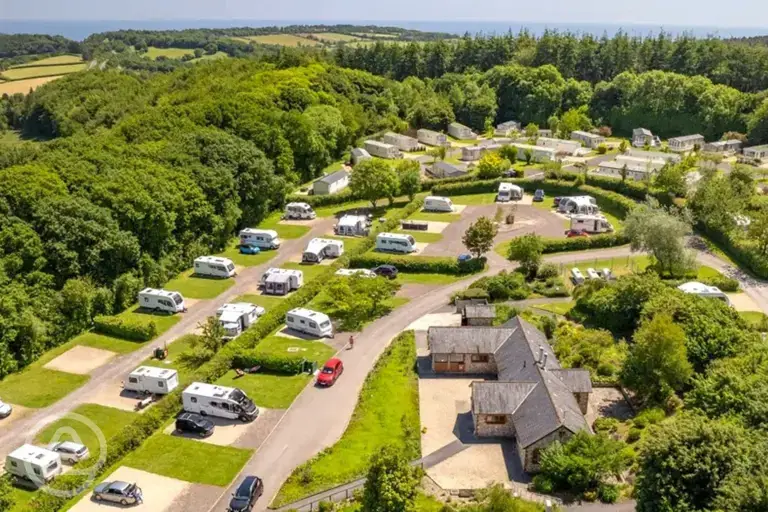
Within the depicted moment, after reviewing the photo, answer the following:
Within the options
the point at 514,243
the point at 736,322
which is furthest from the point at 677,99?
the point at 736,322

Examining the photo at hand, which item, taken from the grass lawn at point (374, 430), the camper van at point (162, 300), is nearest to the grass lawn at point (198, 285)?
the camper van at point (162, 300)

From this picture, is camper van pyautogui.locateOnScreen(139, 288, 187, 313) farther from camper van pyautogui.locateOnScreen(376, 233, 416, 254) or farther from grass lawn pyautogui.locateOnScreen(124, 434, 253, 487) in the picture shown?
camper van pyautogui.locateOnScreen(376, 233, 416, 254)

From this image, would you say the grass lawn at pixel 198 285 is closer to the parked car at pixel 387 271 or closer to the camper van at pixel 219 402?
the parked car at pixel 387 271

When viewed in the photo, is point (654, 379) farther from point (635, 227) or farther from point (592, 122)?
point (592, 122)

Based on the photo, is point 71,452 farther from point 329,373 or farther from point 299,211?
point 299,211

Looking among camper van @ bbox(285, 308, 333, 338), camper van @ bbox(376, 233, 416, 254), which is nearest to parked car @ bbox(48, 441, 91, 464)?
camper van @ bbox(285, 308, 333, 338)

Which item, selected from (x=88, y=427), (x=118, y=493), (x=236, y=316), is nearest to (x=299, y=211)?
(x=236, y=316)
